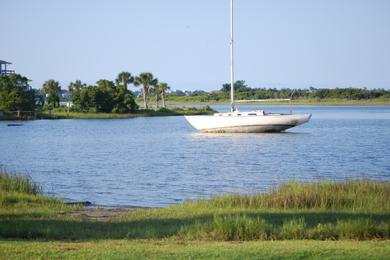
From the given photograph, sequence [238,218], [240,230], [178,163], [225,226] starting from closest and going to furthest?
[240,230], [225,226], [238,218], [178,163]

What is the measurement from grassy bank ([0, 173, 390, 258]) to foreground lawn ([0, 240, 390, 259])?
0.06 ft

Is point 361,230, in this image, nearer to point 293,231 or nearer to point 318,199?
point 293,231

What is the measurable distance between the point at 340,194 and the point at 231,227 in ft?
24.0

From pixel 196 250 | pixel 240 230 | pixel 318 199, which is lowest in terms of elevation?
pixel 318 199

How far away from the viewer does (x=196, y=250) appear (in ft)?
40.5

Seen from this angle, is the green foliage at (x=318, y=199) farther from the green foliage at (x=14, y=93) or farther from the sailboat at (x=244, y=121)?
the green foliage at (x=14, y=93)

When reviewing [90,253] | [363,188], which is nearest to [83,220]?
[90,253]

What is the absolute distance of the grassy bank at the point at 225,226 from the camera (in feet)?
40.7

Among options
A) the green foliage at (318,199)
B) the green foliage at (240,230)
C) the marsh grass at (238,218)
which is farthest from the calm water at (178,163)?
the green foliage at (240,230)

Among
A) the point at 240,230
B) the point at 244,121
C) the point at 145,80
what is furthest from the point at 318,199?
the point at 145,80

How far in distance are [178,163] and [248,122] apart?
2802 centimetres

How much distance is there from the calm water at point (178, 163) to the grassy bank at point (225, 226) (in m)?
5.94

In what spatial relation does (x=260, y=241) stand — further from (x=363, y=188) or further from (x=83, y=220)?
(x=363, y=188)

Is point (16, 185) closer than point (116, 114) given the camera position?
Yes
